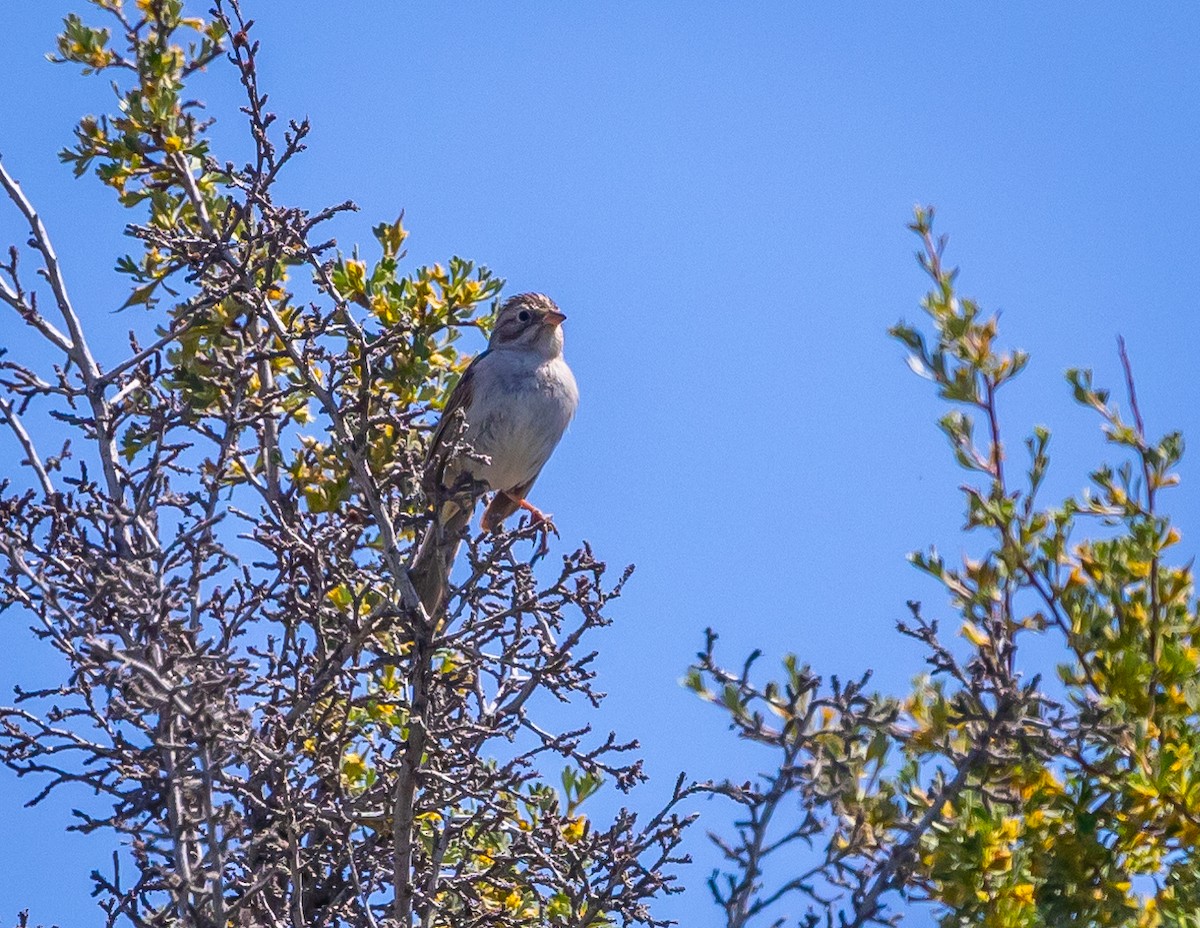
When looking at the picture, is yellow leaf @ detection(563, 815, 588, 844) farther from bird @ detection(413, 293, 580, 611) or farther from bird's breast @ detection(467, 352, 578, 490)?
bird's breast @ detection(467, 352, 578, 490)

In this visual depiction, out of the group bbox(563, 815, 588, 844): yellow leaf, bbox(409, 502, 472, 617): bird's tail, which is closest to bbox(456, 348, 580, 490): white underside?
bbox(409, 502, 472, 617): bird's tail

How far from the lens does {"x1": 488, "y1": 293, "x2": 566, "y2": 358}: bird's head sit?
7.93 metres

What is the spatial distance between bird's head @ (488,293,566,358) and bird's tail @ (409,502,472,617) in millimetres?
1473

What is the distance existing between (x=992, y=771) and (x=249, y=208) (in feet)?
9.70

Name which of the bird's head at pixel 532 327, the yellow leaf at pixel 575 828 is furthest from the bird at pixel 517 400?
the yellow leaf at pixel 575 828

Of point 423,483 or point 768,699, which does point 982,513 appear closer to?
point 768,699

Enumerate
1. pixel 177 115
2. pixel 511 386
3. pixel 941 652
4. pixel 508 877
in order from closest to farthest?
1. pixel 941 652
2. pixel 508 877
3. pixel 177 115
4. pixel 511 386

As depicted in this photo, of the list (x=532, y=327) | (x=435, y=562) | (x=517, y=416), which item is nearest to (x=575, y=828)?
(x=435, y=562)

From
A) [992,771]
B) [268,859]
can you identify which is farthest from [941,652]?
[268,859]

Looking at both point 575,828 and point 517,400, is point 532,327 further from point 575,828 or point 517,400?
point 575,828

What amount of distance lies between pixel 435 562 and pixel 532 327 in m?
2.07

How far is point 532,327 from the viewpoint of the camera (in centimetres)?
795

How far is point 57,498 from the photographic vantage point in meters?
5.07

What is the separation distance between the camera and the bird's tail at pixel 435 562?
5.70m
